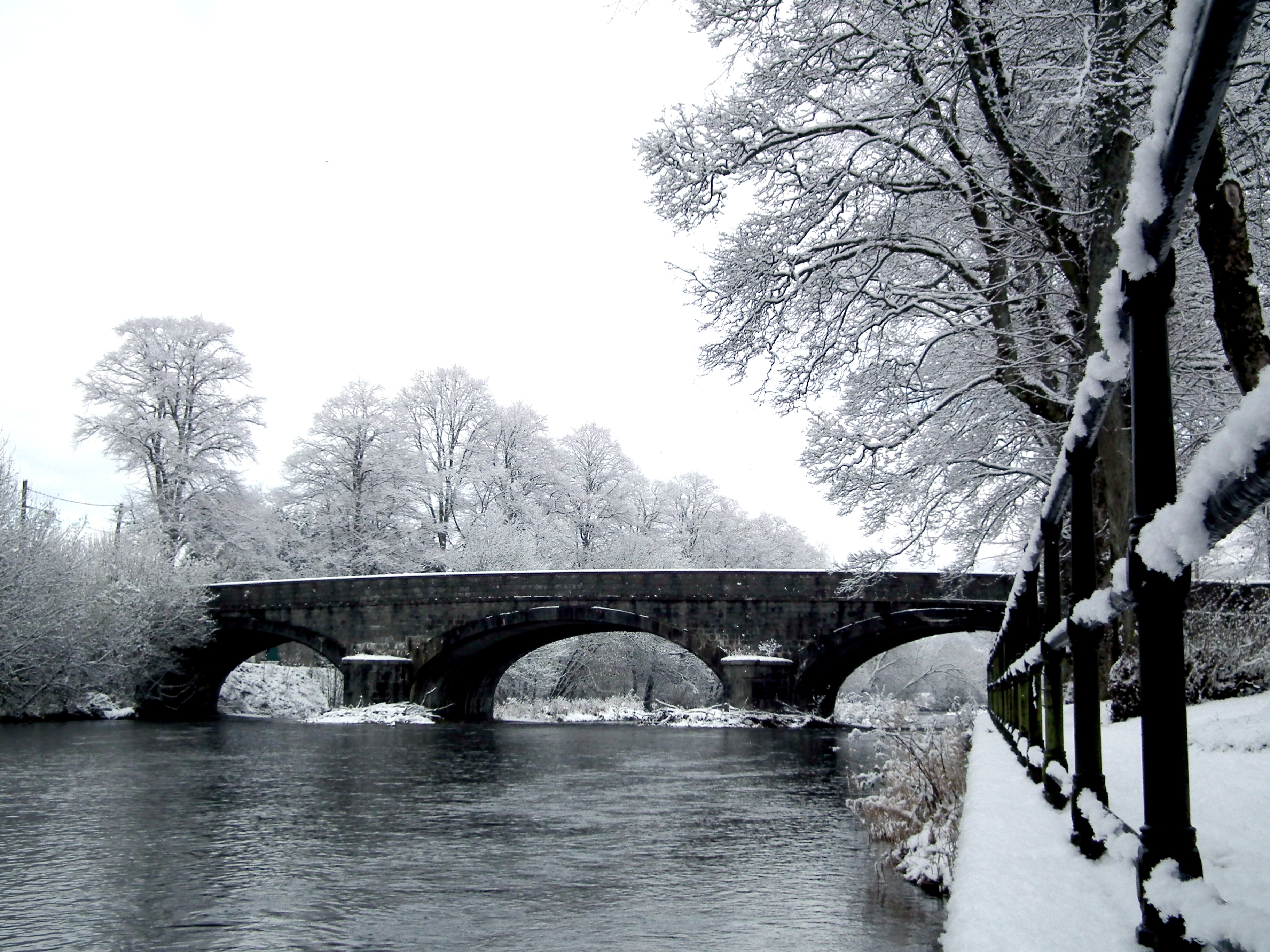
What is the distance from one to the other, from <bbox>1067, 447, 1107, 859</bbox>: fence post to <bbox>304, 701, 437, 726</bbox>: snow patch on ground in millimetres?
20175

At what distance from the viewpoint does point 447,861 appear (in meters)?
6.14

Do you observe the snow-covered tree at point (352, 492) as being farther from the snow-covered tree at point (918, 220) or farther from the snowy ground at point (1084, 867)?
the snowy ground at point (1084, 867)

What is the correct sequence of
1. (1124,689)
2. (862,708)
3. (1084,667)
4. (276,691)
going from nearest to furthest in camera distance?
(1084,667), (1124,689), (276,691), (862,708)

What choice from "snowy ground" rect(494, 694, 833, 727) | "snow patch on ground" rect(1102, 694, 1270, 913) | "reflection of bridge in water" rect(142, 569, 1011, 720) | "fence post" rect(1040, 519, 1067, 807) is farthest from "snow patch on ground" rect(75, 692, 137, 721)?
"fence post" rect(1040, 519, 1067, 807)

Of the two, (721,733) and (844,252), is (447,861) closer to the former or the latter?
(844,252)

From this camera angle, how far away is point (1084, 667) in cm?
203

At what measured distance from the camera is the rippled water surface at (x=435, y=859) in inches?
179

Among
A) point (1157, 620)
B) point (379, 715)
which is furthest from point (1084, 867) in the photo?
point (379, 715)

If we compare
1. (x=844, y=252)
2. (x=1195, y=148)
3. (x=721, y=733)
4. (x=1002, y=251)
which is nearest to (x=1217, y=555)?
(x=1002, y=251)

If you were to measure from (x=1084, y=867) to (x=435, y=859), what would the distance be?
16.5ft

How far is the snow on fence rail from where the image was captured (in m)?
0.84

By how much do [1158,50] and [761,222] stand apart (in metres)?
3.52

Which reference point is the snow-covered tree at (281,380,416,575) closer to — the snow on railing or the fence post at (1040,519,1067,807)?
the fence post at (1040,519,1067,807)

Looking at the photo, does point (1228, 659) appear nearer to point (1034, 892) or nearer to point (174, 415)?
point (1034, 892)
